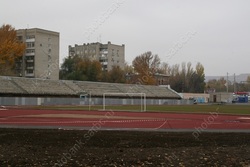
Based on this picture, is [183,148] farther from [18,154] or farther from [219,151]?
[18,154]

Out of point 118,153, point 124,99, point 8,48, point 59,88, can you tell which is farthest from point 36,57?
point 118,153

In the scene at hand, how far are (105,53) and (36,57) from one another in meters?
41.3

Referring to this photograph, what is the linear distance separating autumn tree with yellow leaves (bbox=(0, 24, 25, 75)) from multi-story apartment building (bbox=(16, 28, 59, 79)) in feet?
66.8

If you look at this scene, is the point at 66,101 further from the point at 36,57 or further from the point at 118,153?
the point at 118,153

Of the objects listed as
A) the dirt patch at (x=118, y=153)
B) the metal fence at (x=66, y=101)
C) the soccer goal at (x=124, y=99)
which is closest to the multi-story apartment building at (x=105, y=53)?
the metal fence at (x=66, y=101)

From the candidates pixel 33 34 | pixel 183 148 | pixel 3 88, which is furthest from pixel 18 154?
pixel 33 34

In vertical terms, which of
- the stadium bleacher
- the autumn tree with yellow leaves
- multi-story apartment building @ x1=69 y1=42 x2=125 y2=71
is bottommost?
the stadium bleacher

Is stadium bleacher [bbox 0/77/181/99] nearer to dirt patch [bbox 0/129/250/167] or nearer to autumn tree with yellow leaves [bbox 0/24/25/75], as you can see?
autumn tree with yellow leaves [bbox 0/24/25/75]

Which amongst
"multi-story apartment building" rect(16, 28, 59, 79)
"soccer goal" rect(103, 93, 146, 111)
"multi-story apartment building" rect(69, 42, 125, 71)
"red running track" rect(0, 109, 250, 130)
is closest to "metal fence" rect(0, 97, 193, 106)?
"soccer goal" rect(103, 93, 146, 111)

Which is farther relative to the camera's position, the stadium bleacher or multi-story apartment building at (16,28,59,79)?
multi-story apartment building at (16,28,59,79)

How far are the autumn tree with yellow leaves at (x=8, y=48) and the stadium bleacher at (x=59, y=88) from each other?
1333cm

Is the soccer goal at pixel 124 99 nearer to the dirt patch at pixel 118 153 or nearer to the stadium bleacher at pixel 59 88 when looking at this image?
the stadium bleacher at pixel 59 88

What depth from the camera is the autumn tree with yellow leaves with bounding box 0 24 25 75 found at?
8181 cm

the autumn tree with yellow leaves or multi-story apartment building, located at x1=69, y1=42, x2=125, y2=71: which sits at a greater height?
multi-story apartment building, located at x1=69, y1=42, x2=125, y2=71
